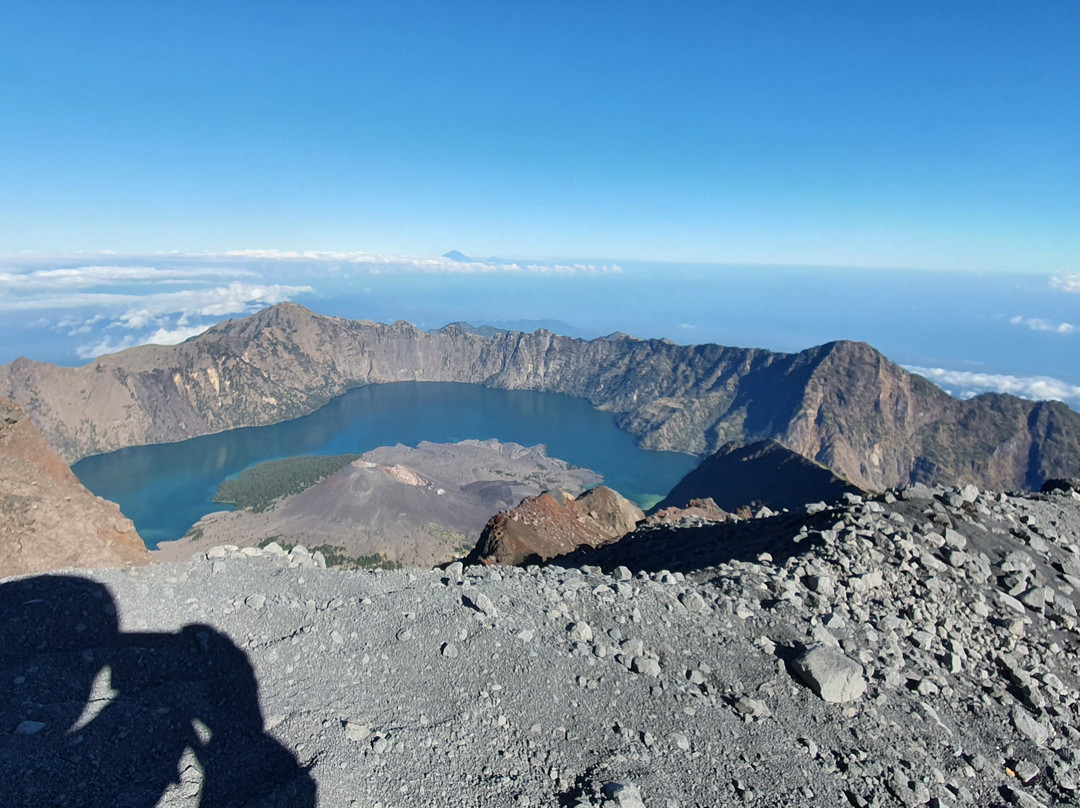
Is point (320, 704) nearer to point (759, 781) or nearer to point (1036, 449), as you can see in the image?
point (759, 781)

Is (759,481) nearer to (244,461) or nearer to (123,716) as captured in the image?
(123,716)

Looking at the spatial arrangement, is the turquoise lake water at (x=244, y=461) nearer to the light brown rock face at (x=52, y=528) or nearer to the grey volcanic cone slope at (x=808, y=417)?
the grey volcanic cone slope at (x=808, y=417)

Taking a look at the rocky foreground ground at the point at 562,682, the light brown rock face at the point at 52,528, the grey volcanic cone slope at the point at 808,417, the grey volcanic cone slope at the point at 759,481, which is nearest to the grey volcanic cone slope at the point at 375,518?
the grey volcanic cone slope at the point at 759,481

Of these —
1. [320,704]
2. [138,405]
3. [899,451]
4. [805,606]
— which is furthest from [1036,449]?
[138,405]

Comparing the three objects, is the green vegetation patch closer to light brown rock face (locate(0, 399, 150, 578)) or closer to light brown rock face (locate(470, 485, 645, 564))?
light brown rock face (locate(470, 485, 645, 564))

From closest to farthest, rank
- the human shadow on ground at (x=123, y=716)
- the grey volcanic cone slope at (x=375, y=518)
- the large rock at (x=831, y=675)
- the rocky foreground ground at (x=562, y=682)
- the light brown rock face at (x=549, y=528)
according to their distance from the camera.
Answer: the human shadow on ground at (x=123, y=716)
the rocky foreground ground at (x=562, y=682)
the large rock at (x=831, y=675)
the light brown rock face at (x=549, y=528)
the grey volcanic cone slope at (x=375, y=518)

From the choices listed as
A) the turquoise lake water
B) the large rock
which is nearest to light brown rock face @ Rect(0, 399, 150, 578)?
the large rock

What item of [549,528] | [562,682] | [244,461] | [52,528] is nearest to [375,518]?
[549,528]
